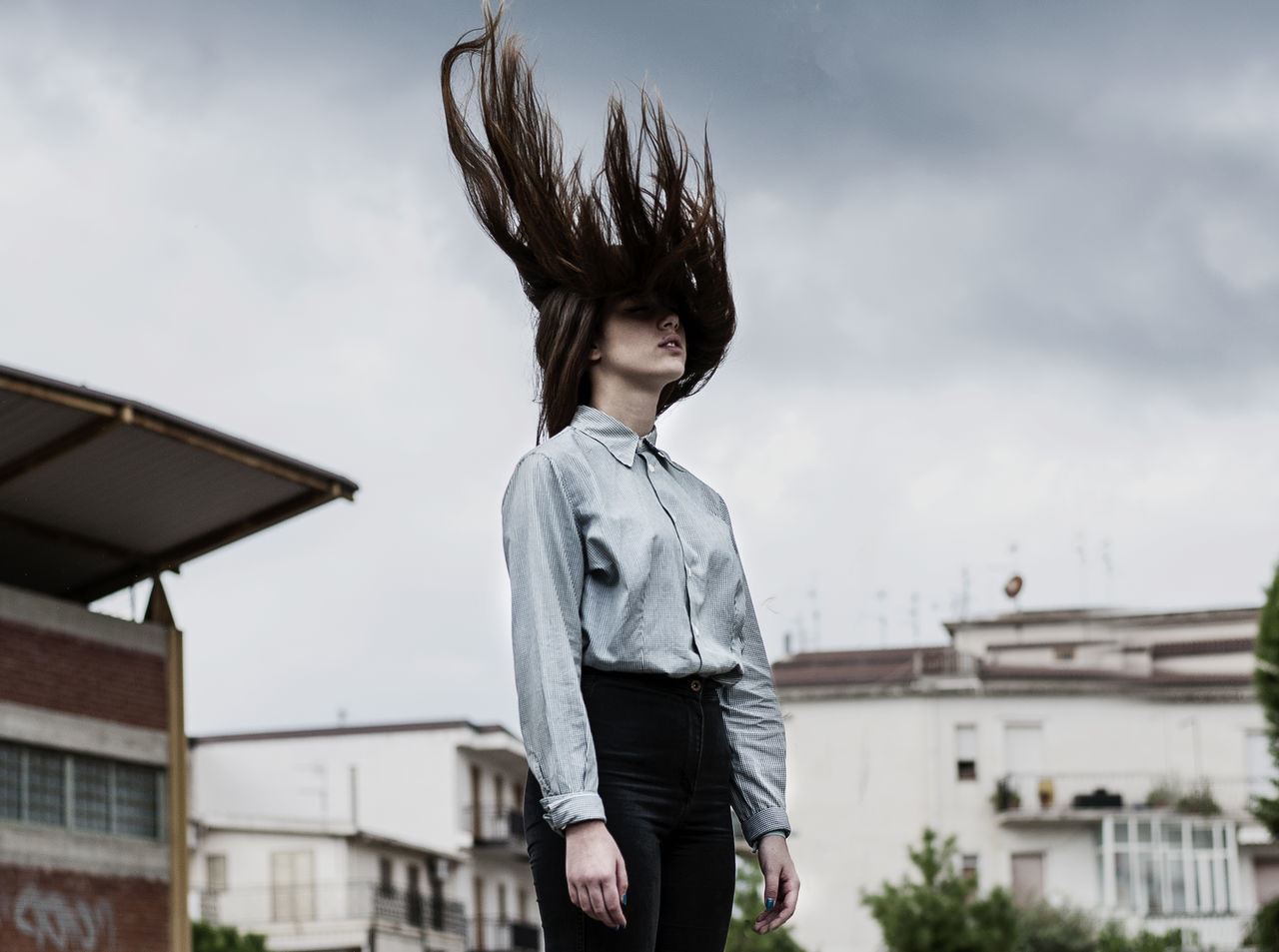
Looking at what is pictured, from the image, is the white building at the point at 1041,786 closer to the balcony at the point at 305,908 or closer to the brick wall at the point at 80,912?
the balcony at the point at 305,908

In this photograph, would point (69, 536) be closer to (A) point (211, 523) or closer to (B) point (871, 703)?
(A) point (211, 523)

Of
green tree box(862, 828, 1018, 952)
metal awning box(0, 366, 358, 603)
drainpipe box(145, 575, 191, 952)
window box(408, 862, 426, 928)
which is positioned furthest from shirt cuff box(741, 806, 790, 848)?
window box(408, 862, 426, 928)

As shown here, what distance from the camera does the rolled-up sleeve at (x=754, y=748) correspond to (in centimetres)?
291

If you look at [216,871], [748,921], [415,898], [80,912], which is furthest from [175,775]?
[415,898]

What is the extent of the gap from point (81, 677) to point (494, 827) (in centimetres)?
3475

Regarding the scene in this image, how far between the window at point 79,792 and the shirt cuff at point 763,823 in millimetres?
14055

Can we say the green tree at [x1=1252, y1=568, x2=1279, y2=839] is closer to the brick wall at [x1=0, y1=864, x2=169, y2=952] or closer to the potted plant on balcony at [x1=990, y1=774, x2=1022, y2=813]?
the potted plant on balcony at [x1=990, y1=774, x2=1022, y2=813]

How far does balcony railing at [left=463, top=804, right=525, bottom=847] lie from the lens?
49781mm

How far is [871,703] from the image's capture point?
140 ft

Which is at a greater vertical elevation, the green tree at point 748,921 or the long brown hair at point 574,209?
the long brown hair at point 574,209

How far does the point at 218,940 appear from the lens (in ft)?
108

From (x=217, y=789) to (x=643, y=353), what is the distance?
52.8m

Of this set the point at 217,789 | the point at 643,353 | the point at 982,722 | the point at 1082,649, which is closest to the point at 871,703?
the point at 982,722

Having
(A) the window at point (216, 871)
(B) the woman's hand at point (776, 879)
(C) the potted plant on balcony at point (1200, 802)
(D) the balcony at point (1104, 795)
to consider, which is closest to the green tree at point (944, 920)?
(D) the balcony at point (1104, 795)
